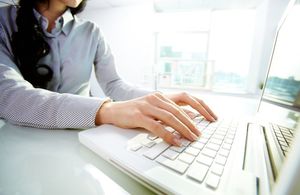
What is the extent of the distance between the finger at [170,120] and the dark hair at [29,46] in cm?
56

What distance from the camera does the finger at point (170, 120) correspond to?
325 millimetres

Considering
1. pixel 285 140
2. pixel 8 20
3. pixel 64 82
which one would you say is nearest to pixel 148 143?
pixel 285 140

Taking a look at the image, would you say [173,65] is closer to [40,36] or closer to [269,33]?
[269,33]

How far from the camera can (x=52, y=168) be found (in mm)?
251

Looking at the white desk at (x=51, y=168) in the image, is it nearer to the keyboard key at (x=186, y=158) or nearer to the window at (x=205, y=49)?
the keyboard key at (x=186, y=158)

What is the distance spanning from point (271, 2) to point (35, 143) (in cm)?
404

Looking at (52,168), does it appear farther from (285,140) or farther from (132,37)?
(132,37)

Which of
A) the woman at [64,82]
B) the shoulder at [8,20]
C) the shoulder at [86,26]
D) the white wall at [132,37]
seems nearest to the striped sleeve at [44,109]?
the woman at [64,82]

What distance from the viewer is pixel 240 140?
356mm

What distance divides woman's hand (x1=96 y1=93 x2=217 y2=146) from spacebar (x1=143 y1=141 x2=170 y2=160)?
1 cm

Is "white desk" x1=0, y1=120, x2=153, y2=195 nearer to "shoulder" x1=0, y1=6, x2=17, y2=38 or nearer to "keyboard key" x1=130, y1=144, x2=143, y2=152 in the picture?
A: "keyboard key" x1=130, y1=144, x2=143, y2=152

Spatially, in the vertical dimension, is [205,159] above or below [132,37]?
below

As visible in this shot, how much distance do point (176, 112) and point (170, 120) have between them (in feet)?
0.10

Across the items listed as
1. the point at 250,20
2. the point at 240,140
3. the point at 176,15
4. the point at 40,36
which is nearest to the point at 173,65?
the point at 176,15
